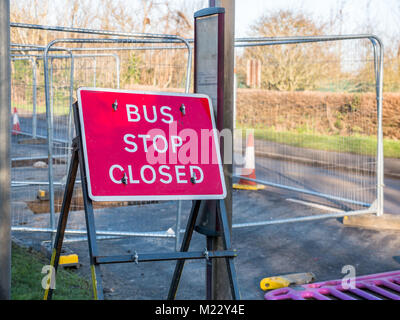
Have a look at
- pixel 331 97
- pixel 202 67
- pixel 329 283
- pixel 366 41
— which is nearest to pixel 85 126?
pixel 202 67

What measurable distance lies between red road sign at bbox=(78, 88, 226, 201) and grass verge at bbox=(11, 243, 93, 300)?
1805mm

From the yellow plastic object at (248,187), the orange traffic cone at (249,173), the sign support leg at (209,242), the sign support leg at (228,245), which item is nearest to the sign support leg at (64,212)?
the sign support leg at (209,242)

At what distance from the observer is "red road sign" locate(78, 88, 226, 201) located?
10.3 feet

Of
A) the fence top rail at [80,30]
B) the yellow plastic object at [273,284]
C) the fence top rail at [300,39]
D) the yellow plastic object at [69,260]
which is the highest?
the fence top rail at [300,39]

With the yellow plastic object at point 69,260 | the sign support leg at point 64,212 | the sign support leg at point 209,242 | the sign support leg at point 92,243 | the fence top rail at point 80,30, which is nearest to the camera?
the sign support leg at point 92,243

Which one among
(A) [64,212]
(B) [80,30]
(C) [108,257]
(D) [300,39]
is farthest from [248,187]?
(C) [108,257]

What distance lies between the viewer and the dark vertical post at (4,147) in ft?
8.68

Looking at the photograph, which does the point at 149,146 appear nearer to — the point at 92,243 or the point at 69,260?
the point at 92,243

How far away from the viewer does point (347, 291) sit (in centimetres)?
476

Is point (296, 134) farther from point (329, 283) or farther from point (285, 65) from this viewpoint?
point (329, 283)

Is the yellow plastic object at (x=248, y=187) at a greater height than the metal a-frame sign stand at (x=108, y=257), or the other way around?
the metal a-frame sign stand at (x=108, y=257)

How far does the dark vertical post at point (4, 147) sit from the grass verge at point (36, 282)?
1874 millimetres

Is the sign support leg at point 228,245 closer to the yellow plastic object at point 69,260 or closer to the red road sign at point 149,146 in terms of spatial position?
the red road sign at point 149,146

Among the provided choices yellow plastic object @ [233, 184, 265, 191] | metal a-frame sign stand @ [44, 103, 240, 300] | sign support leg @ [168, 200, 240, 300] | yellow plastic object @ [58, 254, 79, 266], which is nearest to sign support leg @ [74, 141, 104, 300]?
A: metal a-frame sign stand @ [44, 103, 240, 300]
